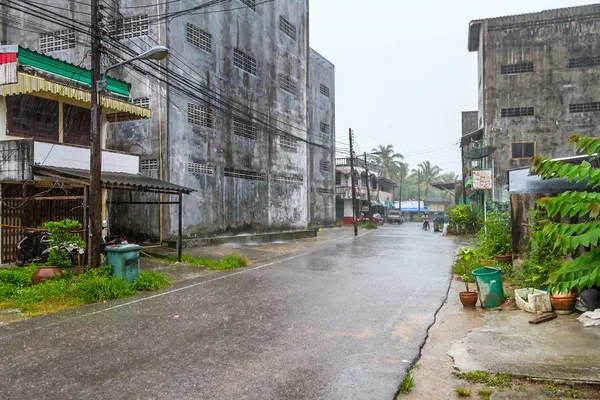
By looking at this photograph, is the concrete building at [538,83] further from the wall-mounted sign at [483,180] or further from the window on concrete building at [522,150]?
the wall-mounted sign at [483,180]

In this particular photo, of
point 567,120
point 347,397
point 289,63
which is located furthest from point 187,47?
point 567,120

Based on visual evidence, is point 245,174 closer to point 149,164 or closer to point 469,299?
point 149,164

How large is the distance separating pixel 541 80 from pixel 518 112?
2.74 metres

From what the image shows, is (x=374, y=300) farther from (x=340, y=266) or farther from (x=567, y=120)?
(x=567, y=120)

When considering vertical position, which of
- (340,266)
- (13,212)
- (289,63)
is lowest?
(340,266)

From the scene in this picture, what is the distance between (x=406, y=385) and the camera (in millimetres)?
4875

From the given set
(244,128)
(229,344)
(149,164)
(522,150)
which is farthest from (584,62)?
(229,344)

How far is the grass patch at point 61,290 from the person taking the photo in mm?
9133

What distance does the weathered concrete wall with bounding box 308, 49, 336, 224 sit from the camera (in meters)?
41.4

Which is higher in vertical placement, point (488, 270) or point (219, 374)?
point (488, 270)

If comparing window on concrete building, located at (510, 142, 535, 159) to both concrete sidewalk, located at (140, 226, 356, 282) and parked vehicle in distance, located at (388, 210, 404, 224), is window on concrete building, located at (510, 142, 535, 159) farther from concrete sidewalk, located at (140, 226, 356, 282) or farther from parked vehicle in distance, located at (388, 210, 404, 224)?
parked vehicle in distance, located at (388, 210, 404, 224)

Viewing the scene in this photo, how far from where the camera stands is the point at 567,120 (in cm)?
3156

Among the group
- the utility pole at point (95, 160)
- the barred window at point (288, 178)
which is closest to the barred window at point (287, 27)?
the barred window at point (288, 178)

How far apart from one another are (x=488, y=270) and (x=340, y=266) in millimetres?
6866
